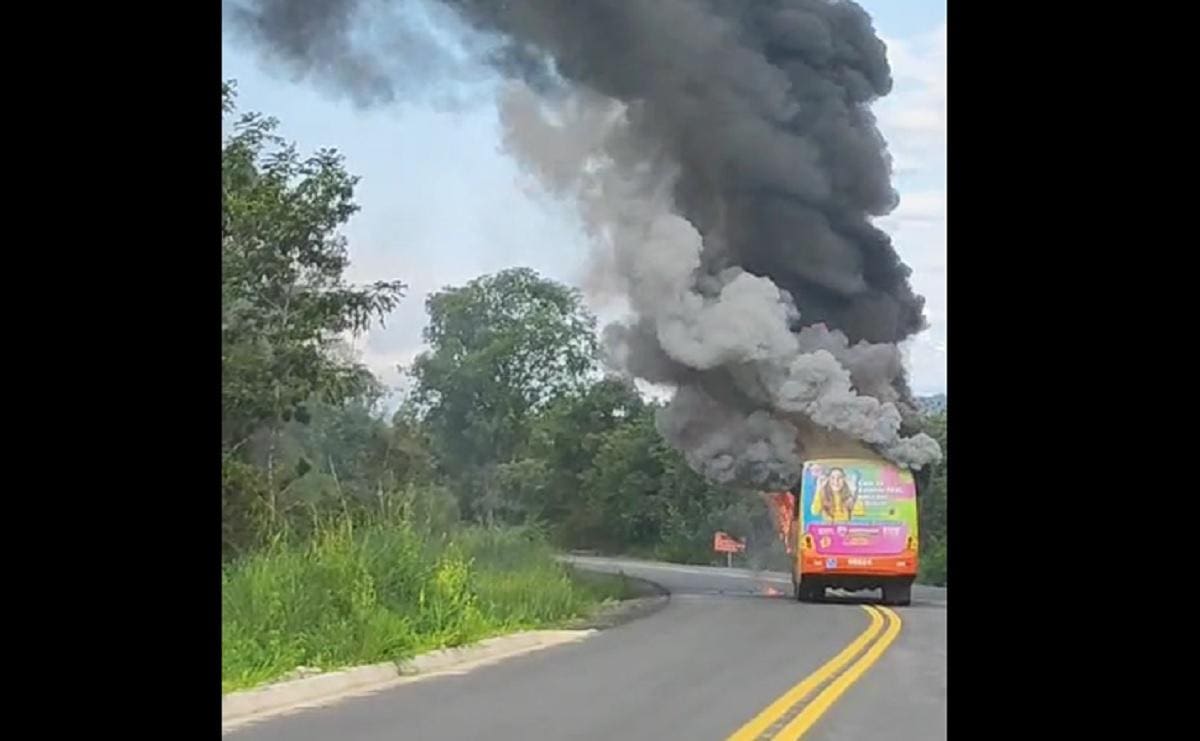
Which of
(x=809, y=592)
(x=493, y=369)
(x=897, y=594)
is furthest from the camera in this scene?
(x=809, y=592)

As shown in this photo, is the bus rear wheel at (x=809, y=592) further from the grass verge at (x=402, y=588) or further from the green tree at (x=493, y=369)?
the green tree at (x=493, y=369)

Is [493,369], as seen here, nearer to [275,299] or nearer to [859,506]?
[275,299]

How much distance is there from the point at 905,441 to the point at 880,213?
0.40 m

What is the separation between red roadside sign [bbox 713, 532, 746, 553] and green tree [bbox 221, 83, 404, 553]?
2.27 feet

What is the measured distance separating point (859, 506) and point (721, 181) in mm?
629

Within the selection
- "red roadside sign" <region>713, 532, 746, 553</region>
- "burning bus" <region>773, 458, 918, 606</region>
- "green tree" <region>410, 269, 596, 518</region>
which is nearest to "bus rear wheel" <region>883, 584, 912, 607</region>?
"burning bus" <region>773, 458, 918, 606</region>

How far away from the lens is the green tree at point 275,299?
239cm

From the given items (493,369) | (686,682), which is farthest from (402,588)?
(686,682)

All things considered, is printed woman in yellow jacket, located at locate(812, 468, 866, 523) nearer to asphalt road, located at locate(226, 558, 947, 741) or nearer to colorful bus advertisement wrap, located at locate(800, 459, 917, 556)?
colorful bus advertisement wrap, located at locate(800, 459, 917, 556)

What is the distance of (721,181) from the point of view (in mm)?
2457

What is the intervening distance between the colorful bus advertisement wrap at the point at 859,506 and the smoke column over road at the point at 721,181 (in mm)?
49

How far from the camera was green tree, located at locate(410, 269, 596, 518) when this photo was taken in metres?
2.42
